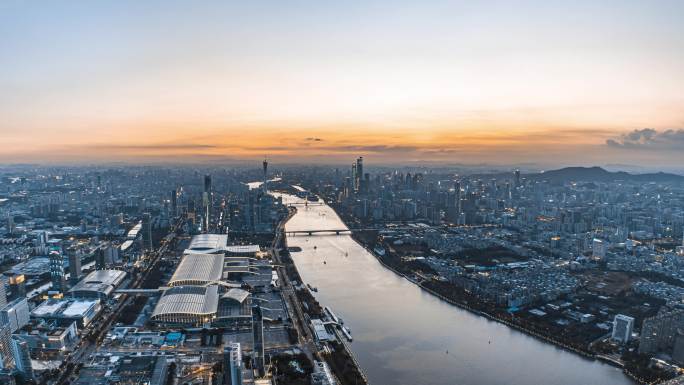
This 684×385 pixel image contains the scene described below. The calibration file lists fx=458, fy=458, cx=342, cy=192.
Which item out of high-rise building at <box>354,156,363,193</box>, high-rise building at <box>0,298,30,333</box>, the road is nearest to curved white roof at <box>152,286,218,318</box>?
the road

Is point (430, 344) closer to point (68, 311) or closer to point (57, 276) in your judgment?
point (68, 311)

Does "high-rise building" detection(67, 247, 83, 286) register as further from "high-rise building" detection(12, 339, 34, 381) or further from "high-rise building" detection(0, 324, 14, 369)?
"high-rise building" detection(12, 339, 34, 381)

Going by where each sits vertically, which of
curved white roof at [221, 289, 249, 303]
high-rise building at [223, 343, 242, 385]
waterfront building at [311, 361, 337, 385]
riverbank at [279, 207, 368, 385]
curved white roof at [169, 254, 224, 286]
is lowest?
riverbank at [279, 207, 368, 385]

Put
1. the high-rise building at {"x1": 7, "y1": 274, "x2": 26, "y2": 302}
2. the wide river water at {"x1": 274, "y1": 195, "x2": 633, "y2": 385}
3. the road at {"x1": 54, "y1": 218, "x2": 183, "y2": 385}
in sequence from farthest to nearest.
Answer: the high-rise building at {"x1": 7, "y1": 274, "x2": 26, "y2": 302} < the road at {"x1": 54, "y1": 218, "x2": 183, "y2": 385} < the wide river water at {"x1": 274, "y1": 195, "x2": 633, "y2": 385}

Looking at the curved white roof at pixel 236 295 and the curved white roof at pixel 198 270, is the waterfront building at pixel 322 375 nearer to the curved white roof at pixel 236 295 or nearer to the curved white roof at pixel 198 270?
the curved white roof at pixel 236 295

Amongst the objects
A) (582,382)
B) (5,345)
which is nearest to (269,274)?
(5,345)

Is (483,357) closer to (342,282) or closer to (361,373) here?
(361,373)

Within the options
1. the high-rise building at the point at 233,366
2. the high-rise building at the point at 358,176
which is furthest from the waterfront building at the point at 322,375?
the high-rise building at the point at 358,176
